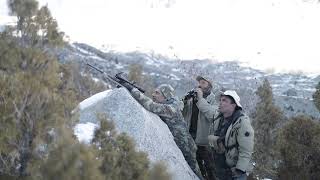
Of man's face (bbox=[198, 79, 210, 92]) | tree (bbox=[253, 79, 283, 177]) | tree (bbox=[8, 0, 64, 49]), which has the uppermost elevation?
tree (bbox=[8, 0, 64, 49])

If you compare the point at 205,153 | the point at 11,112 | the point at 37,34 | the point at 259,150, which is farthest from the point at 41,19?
the point at 259,150

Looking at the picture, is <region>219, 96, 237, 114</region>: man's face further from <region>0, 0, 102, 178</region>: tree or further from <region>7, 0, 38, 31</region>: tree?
<region>7, 0, 38, 31</region>: tree

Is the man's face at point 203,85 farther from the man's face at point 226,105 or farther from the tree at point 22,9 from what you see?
the tree at point 22,9

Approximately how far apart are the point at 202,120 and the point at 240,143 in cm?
167

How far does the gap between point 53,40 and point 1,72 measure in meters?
0.69

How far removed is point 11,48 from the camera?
528 cm

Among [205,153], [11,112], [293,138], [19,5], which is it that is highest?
[19,5]

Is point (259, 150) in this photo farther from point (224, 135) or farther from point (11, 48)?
point (11, 48)

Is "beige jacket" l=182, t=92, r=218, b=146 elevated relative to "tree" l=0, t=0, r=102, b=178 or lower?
lower

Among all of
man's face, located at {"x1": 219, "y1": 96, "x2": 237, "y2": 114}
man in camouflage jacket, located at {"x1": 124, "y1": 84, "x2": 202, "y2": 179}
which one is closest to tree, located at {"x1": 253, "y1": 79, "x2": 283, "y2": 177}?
man in camouflage jacket, located at {"x1": 124, "y1": 84, "x2": 202, "y2": 179}

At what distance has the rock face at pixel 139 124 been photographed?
24.3 ft

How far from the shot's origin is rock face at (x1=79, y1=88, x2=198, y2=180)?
742 centimetres

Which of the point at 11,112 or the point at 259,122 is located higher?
the point at 11,112

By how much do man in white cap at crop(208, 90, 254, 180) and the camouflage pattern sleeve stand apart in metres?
0.85
